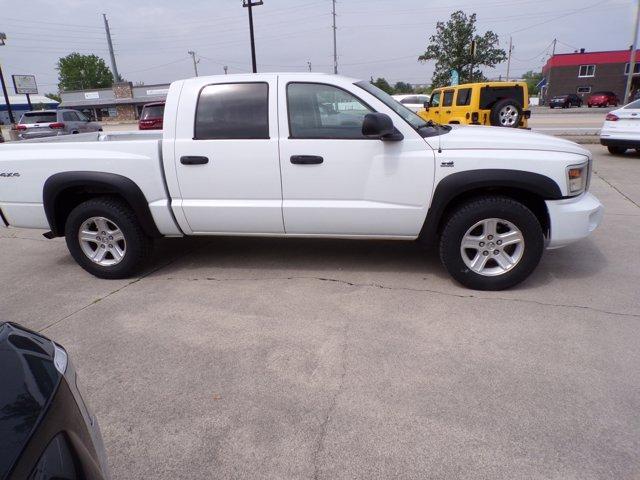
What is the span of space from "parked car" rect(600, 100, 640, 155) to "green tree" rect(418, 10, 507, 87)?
3571 centimetres

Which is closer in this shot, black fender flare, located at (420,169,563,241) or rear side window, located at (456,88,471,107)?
black fender flare, located at (420,169,563,241)

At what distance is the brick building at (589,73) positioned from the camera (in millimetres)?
A: 52188

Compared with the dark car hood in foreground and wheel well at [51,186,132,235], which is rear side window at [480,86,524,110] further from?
the dark car hood in foreground

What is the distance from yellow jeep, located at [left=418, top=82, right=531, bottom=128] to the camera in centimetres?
1285

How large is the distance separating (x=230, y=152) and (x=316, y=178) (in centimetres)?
80

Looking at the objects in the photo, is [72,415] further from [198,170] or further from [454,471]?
[198,170]

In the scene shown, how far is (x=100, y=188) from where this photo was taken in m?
4.36

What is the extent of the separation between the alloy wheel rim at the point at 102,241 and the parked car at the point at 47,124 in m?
14.0

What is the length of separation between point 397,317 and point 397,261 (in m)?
1.26

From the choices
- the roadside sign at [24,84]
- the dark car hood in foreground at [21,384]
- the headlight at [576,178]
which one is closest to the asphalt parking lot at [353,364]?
the headlight at [576,178]

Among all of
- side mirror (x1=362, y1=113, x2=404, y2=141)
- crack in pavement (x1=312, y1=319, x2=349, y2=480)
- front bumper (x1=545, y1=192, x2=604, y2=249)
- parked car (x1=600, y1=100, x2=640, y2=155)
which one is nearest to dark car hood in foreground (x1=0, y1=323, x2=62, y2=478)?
crack in pavement (x1=312, y1=319, x2=349, y2=480)

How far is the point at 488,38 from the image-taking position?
47469 millimetres

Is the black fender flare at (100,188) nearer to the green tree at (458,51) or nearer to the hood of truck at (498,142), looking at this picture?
the hood of truck at (498,142)

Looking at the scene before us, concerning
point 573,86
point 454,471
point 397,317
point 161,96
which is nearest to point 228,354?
point 397,317
